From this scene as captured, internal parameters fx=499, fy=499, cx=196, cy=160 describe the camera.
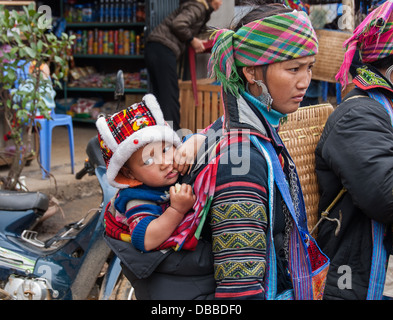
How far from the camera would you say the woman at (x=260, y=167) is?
1.43 meters

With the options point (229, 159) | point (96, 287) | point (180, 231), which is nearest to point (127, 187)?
point (180, 231)

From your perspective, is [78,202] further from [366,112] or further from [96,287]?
[366,112]

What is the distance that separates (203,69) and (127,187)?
4.92 metres

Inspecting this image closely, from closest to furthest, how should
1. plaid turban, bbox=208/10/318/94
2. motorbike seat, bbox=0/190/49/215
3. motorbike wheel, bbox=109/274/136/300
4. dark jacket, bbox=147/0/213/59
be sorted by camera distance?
plaid turban, bbox=208/10/318/94
motorbike wheel, bbox=109/274/136/300
motorbike seat, bbox=0/190/49/215
dark jacket, bbox=147/0/213/59

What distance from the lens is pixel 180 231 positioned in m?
1.53

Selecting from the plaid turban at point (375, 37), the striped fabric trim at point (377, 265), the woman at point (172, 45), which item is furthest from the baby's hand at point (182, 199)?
the woman at point (172, 45)

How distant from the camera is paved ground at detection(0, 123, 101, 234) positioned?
460 centimetres

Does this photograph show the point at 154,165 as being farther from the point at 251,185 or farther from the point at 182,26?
the point at 182,26

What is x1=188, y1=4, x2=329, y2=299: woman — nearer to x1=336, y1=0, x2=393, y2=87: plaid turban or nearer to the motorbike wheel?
x1=336, y1=0, x2=393, y2=87: plaid turban

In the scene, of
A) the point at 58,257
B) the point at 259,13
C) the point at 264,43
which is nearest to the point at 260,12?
the point at 259,13

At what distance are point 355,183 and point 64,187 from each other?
401 centimetres

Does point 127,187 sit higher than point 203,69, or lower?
higher

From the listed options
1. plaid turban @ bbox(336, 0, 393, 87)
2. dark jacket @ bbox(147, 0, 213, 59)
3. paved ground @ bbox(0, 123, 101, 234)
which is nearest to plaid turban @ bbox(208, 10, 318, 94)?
plaid turban @ bbox(336, 0, 393, 87)

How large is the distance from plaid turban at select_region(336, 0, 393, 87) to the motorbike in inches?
49.6
